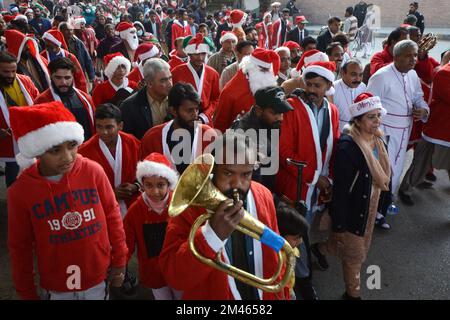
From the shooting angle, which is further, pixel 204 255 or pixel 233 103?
pixel 233 103

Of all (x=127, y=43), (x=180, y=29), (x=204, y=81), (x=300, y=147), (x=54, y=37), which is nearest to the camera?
(x=300, y=147)

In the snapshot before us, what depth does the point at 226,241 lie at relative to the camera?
194cm

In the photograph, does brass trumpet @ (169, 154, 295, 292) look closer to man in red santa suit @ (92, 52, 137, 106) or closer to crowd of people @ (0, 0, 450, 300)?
crowd of people @ (0, 0, 450, 300)

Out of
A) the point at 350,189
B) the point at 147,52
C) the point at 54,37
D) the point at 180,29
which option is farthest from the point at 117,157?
the point at 180,29

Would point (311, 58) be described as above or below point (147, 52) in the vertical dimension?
below

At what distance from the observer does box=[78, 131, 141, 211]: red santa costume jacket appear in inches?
132

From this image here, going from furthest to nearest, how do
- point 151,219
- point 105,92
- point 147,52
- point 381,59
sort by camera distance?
point 147,52
point 381,59
point 105,92
point 151,219

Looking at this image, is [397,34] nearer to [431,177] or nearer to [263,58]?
[431,177]

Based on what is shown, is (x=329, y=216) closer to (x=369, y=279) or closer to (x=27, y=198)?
(x=369, y=279)

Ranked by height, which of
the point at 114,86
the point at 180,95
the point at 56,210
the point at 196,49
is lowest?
the point at 56,210

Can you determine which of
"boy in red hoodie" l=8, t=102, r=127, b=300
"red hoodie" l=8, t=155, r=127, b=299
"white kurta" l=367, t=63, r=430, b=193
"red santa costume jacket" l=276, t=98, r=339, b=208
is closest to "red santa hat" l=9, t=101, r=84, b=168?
"boy in red hoodie" l=8, t=102, r=127, b=300

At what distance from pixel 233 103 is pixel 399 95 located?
78.4 inches

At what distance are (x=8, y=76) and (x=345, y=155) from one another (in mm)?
3840

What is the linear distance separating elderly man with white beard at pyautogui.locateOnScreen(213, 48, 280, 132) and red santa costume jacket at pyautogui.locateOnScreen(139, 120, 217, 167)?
1127 millimetres
